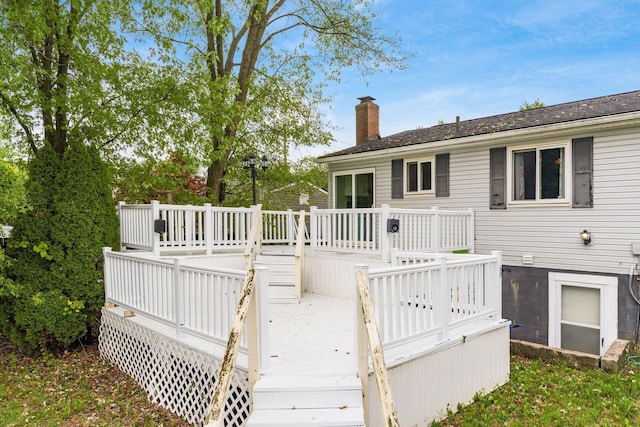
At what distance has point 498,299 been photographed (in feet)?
19.1

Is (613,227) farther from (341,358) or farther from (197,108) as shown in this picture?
(197,108)

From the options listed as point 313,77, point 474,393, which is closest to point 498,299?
point 474,393

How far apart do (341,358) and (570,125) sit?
6852 millimetres

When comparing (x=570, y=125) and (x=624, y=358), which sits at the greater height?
(x=570, y=125)

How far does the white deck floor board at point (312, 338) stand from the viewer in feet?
13.4

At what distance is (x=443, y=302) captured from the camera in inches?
191

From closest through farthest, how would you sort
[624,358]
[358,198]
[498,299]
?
[498,299] < [624,358] < [358,198]

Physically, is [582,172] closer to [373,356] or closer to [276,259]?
[276,259]

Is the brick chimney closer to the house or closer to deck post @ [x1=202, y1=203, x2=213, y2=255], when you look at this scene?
the house

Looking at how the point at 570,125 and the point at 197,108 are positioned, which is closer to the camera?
the point at 570,125

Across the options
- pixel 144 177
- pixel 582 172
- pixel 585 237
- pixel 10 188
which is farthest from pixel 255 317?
pixel 144 177

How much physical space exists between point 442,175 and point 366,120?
16.9ft

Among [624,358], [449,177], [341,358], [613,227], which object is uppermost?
[449,177]

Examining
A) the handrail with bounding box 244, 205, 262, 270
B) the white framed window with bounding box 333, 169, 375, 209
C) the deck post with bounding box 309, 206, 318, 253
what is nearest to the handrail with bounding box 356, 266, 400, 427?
the handrail with bounding box 244, 205, 262, 270
